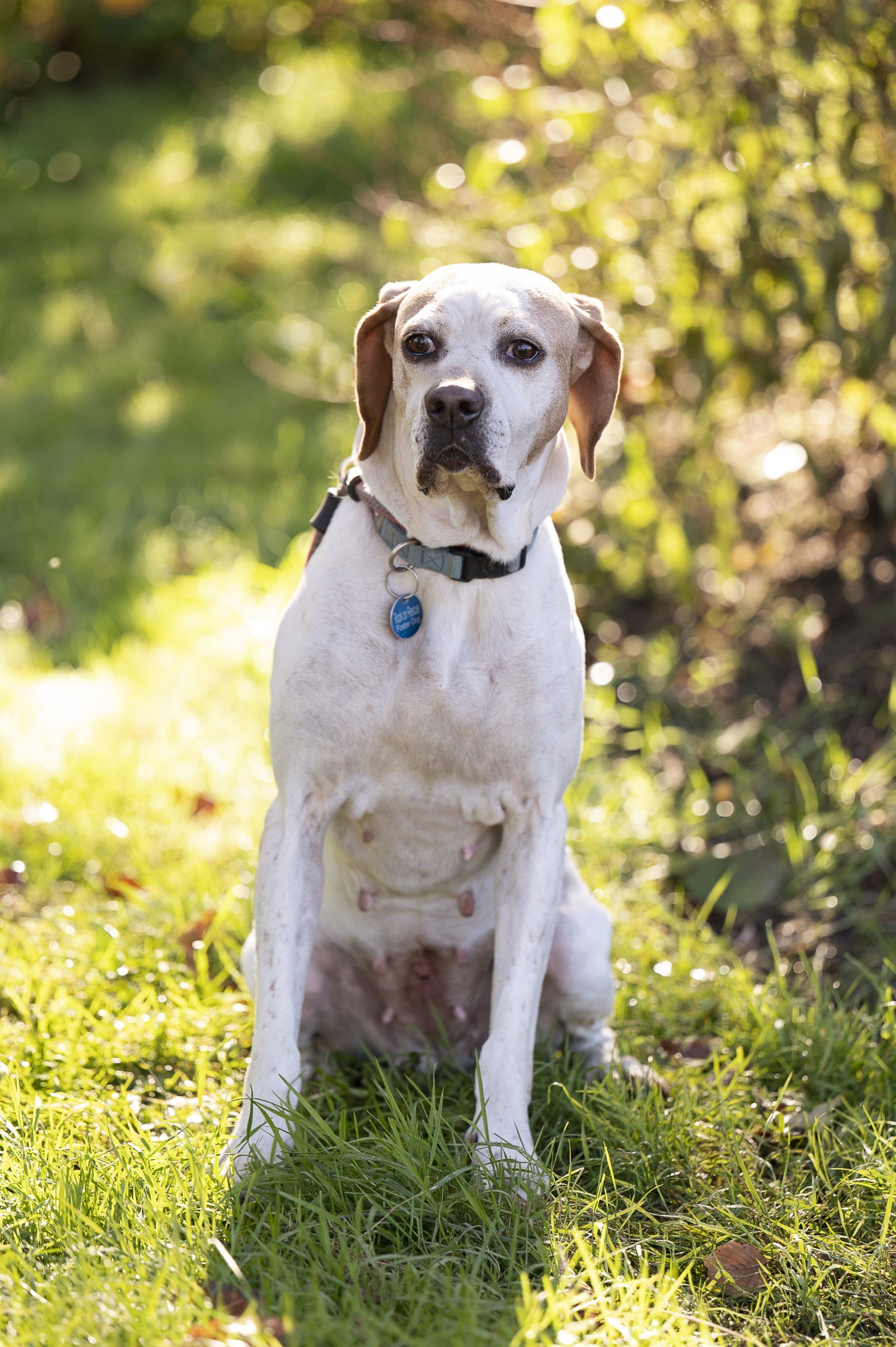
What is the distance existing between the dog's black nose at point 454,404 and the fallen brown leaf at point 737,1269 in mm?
1443

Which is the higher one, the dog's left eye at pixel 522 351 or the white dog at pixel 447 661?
the dog's left eye at pixel 522 351

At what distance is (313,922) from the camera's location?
7.93ft

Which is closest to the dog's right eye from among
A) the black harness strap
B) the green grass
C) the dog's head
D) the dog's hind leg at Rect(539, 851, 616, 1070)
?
the dog's head

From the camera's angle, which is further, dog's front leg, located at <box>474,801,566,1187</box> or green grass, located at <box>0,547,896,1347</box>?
dog's front leg, located at <box>474,801,566,1187</box>

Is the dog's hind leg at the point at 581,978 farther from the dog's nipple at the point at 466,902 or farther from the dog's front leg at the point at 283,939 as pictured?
the dog's front leg at the point at 283,939

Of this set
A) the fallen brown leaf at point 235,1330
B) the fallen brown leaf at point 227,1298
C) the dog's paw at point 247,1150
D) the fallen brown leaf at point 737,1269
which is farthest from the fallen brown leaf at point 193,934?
the fallen brown leaf at point 737,1269

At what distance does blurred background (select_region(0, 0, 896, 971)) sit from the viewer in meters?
3.68

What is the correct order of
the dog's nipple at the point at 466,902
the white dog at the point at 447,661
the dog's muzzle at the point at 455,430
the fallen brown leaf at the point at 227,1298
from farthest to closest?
the dog's nipple at the point at 466,902 → the white dog at the point at 447,661 → the dog's muzzle at the point at 455,430 → the fallen brown leaf at the point at 227,1298

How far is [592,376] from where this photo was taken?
252 centimetres

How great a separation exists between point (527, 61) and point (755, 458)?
1789mm

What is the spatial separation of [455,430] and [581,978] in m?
1.15

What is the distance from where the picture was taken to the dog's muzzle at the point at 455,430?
2178mm

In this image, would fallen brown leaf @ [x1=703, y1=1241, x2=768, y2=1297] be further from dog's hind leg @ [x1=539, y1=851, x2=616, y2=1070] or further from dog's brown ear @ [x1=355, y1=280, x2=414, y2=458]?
dog's brown ear @ [x1=355, y1=280, x2=414, y2=458]

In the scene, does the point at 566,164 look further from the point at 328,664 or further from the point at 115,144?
the point at 115,144
